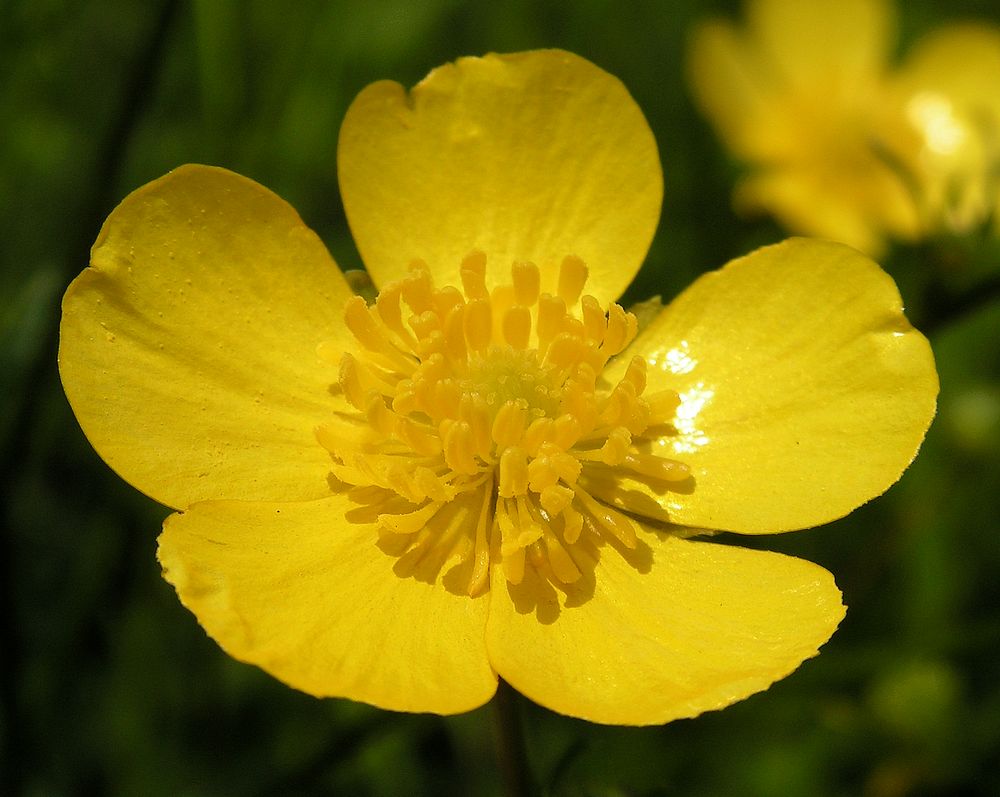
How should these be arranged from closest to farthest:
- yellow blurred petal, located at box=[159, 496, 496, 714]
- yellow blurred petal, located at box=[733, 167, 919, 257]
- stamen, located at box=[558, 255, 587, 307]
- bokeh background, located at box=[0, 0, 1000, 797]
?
1. yellow blurred petal, located at box=[159, 496, 496, 714]
2. stamen, located at box=[558, 255, 587, 307]
3. bokeh background, located at box=[0, 0, 1000, 797]
4. yellow blurred petal, located at box=[733, 167, 919, 257]

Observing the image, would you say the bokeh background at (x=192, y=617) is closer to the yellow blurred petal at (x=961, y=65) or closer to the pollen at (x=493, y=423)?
the pollen at (x=493, y=423)

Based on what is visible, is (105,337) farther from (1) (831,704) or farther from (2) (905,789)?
(2) (905,789)

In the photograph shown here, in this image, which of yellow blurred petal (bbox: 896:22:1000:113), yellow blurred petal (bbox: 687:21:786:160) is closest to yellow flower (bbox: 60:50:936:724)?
yellow blurred petal (bbox: 687:21:786:160)

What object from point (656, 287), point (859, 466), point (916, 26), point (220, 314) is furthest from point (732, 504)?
point (916, 26)

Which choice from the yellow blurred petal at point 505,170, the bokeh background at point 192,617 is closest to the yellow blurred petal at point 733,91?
the bokeh background at point 192,617

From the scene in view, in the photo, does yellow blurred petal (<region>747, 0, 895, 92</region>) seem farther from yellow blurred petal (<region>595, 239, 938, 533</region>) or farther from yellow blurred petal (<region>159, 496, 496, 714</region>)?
yellow blurred petal (<region>159, 496, 496, 714</region>)

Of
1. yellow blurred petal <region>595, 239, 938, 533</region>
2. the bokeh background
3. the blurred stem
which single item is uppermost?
yellow blurred petal <region>595, 239, 938, 533</region>

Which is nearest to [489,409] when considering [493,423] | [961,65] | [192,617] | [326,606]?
[493,423]
